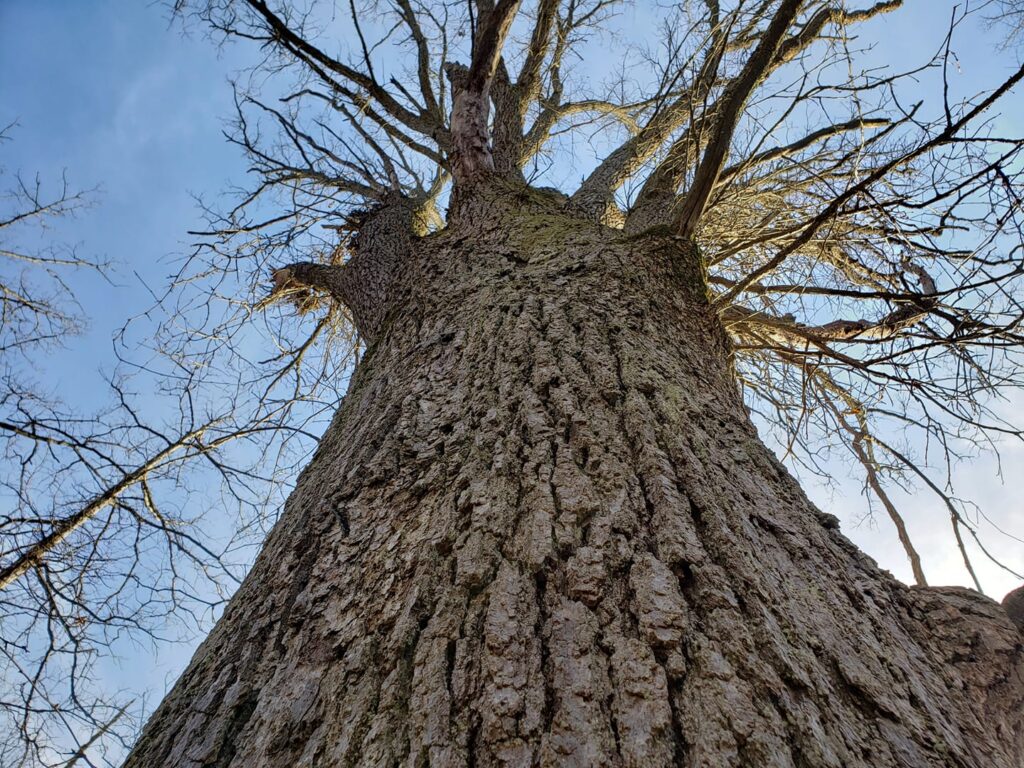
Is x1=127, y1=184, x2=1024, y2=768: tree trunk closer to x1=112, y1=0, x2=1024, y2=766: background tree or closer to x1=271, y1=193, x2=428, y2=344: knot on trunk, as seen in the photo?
x1=112, y1=0, x2=1024, y2=766: background tree

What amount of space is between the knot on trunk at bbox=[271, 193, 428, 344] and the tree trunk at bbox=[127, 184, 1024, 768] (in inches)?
45.9

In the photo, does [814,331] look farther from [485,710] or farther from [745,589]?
[485,710]

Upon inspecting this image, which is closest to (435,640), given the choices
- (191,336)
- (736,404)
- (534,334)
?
(534,334)

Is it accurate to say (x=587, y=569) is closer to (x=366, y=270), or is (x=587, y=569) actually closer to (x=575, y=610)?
(x=575, y=610)

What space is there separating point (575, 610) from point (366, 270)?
234cm

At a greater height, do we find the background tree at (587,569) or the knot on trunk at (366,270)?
the knot on trunk at (366,270)

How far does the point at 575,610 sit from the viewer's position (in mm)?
780

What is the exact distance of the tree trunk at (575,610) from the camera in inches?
26.4

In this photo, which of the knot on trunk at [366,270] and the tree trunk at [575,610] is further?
the knot on trunk at [366,270]

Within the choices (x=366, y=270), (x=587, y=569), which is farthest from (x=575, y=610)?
(x=366, y=270)

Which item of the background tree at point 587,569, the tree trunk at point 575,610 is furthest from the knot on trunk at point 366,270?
the tree trunk at point 575,610

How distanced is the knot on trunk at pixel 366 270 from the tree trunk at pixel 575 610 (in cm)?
117

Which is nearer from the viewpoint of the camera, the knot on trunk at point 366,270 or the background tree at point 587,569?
the background tree at point 587,569

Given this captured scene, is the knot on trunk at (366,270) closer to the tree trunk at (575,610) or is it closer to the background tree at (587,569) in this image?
the background tree at (587,569)
